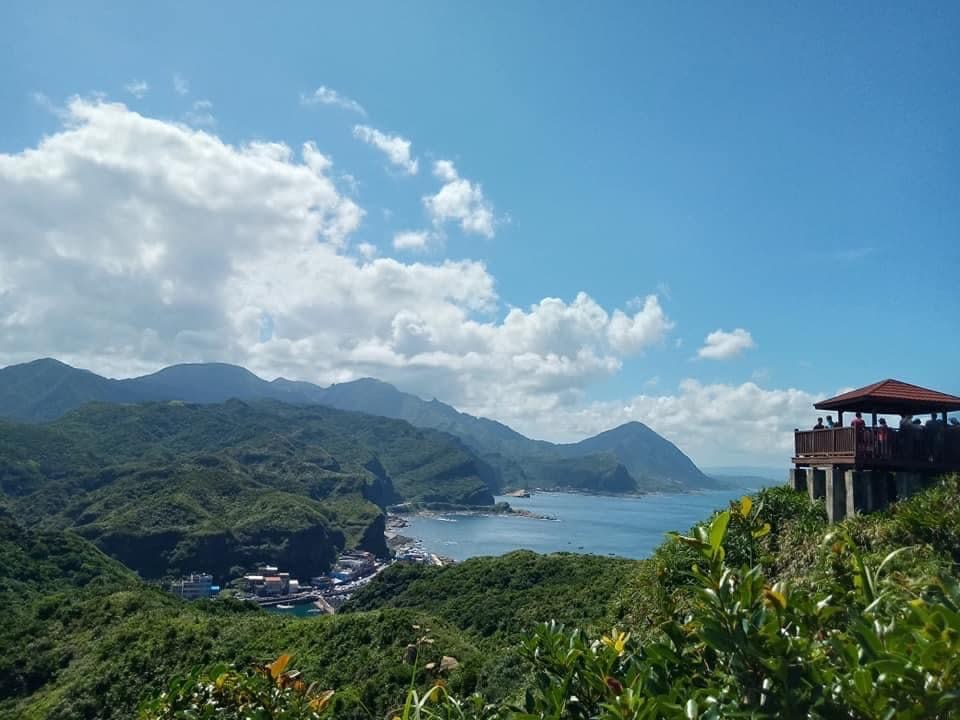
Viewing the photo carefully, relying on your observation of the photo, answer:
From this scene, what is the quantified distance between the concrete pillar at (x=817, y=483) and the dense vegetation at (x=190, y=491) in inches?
2554

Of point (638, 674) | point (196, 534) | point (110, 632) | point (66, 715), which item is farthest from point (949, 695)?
point (196, 534)

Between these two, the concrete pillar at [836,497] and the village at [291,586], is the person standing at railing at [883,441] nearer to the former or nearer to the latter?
the concrete pillar at [836,497]

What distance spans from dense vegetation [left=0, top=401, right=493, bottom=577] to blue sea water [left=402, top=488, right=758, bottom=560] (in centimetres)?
1280

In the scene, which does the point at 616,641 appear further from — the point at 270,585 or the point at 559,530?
the point at 559,530

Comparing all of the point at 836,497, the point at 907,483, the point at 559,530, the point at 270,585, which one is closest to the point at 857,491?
the point at 836,497

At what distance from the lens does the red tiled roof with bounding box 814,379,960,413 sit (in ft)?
36.7

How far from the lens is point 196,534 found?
66062 mm

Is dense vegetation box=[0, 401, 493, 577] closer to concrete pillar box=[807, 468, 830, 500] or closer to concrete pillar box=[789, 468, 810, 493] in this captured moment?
concrete pillar box=[789, 468, 810, 493]

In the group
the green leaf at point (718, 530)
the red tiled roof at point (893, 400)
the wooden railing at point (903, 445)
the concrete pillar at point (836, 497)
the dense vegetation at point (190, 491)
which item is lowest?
the dense vegetation at point (190, 491)

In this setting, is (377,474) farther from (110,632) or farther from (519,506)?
(110,632)

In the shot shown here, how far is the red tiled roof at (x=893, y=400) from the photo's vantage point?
441 inches

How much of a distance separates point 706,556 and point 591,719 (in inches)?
18.6

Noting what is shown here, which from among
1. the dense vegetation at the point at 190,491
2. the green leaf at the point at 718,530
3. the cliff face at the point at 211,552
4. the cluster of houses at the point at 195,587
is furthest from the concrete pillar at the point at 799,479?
the dense vegetation at the point at 190,491

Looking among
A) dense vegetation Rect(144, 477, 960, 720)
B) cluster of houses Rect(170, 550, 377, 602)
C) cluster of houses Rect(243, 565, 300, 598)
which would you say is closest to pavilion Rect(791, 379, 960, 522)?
dense vegetation Rect(144, 477, 960, 720)
